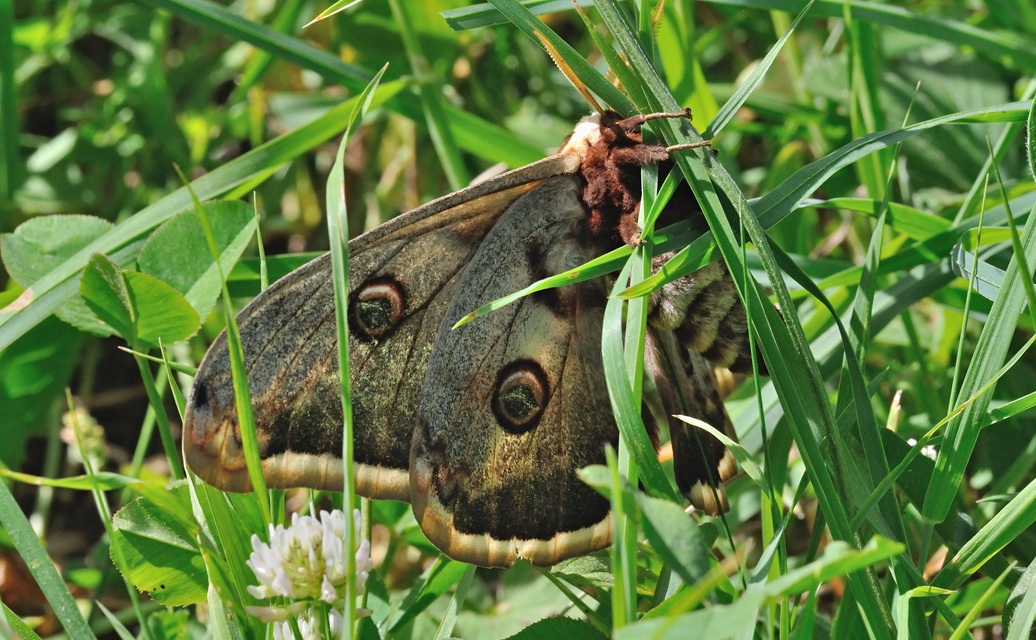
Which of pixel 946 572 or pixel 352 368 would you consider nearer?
pixel 946 572

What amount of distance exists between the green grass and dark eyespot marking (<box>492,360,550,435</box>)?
1.10 ft

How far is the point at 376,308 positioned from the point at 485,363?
0.90ft

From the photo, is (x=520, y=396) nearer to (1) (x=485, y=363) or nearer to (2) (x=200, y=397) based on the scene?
(1) (x=485, y=363)

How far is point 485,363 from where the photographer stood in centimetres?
214

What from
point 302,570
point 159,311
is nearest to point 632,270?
point 302,570

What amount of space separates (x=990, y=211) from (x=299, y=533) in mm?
1775

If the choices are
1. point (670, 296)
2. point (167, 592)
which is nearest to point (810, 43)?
point (670, 296)

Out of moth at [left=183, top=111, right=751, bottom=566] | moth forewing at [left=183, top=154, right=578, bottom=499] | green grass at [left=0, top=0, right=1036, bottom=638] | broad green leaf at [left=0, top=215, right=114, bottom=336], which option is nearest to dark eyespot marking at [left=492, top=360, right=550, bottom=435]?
moth at [left=183, top=111, right=751, bottom=566]

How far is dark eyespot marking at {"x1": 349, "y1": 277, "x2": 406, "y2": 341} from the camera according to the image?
2078mm

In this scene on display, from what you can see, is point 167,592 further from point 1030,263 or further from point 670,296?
point 1030,263

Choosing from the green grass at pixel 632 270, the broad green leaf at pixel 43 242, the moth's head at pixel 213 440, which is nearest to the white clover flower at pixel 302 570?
the green grass at pixel 632 270

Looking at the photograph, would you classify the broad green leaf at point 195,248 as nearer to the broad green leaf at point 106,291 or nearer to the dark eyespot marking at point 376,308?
the broad green leaf at point 106,291

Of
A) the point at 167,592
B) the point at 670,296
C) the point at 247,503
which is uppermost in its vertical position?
the point at 670,296

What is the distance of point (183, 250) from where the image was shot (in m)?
2.37
